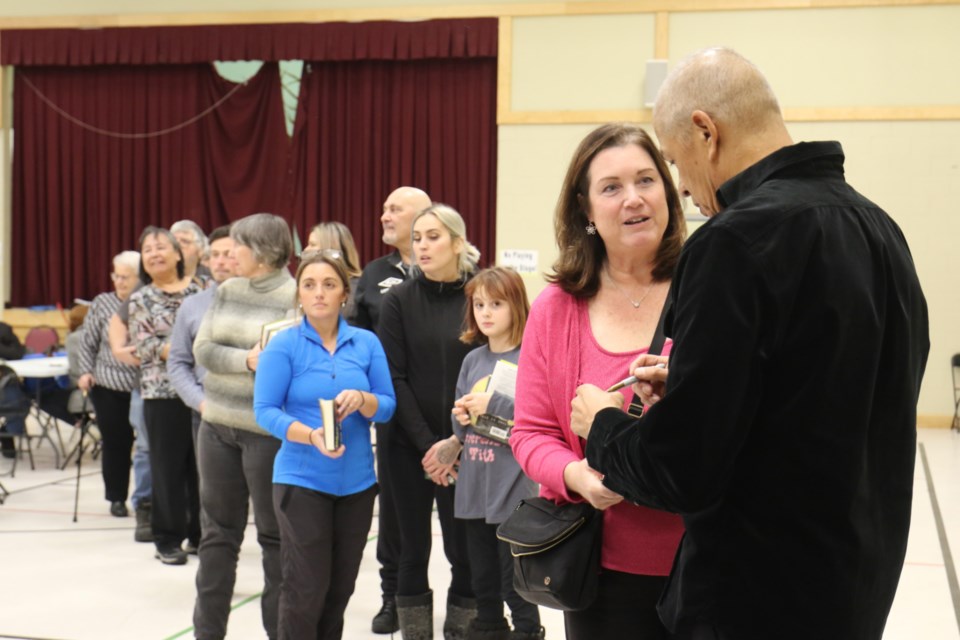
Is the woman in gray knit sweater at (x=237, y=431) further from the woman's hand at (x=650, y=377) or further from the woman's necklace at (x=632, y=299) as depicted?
the woman's hand at (x=650, y=377)

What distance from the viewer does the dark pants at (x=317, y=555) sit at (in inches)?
132

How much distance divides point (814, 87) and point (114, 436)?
7.95 m

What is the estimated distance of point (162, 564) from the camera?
5504 millimetres

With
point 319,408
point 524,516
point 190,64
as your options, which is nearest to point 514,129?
point 190,64

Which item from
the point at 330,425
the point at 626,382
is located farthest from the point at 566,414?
the point at 330,425

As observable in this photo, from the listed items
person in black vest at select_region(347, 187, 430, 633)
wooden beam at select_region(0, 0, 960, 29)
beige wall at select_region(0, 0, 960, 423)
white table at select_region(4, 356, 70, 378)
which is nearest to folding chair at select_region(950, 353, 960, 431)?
beige wall at select_region(0, 0, 960, 423)

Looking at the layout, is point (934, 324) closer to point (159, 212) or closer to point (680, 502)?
point (159, 212)

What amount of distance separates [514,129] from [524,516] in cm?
984

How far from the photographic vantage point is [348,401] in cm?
344

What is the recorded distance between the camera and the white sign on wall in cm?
1154

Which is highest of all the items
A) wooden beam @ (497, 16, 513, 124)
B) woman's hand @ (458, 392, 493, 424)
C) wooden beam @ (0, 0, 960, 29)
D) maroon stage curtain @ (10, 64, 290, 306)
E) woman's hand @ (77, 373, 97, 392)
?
wooden beam @ (0, 0, 960, 29)

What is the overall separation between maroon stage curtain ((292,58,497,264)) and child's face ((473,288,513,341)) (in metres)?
7.72

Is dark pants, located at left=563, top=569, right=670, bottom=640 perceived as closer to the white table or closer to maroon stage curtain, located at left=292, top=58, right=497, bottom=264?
the white table

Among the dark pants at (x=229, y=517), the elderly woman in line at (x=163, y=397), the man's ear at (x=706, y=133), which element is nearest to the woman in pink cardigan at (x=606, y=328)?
the man's ear at (x=706, y=133)
